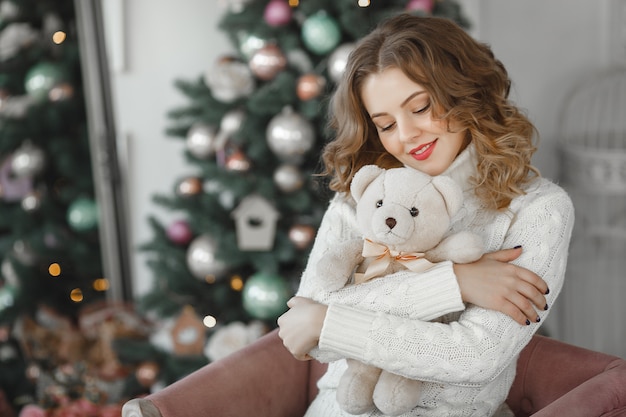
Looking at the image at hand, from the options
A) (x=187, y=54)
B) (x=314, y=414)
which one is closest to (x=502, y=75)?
(x=314, y=414)

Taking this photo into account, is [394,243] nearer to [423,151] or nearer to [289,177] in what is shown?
[423,151]

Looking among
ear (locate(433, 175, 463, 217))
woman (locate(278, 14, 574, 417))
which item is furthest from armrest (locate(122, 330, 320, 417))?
ear (locate(433, 175, 463, 217))

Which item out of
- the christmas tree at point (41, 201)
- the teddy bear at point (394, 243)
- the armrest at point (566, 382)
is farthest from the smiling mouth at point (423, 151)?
the christmas tree at point (41, 201)

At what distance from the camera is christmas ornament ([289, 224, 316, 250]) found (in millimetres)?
2479

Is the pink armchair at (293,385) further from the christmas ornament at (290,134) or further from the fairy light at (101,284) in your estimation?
the fairy light at (101,284)

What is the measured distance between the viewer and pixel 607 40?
9.73 feet

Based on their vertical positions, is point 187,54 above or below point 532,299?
above

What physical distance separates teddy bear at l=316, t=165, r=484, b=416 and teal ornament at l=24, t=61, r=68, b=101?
6.07 ft

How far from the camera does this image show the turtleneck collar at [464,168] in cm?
143

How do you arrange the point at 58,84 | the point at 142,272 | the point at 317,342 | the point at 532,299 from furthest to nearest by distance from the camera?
the point at 142,272
the point at 58,84
the point at 317,342
the point at 532,299

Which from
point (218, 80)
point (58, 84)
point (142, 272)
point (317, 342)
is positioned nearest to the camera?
point (317, 342)

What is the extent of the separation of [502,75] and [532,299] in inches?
18.3

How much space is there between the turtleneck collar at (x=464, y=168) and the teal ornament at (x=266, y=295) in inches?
45.4

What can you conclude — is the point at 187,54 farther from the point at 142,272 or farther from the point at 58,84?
the point at 142,272
